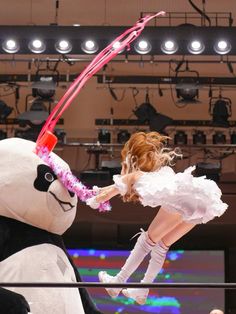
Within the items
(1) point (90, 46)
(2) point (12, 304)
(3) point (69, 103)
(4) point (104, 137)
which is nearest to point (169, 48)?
(1) point (90, 46)

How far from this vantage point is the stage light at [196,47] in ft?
24.1

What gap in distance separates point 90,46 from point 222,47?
4.53ft

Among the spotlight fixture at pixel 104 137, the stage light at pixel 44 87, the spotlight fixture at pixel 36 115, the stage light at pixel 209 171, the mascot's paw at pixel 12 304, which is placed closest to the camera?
the mascot's paw at pixel 12 304

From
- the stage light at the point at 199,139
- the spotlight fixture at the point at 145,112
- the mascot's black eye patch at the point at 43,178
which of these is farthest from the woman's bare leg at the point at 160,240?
the stage light at the point at 199,139

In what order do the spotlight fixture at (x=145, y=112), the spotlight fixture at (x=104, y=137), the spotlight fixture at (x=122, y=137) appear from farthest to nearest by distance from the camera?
the spotlight fixture at (x=122, y=137), the spotlight fixture at (x=104, y=137), the spotlight fixture at (x=145, y=112)

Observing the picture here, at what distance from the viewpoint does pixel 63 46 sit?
24.5 ft

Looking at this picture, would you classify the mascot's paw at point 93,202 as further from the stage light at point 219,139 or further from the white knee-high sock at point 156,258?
the stage light at point 219,139

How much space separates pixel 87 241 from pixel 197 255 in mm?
1363

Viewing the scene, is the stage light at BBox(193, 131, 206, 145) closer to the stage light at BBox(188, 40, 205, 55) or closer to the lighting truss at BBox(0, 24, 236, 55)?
the lighting truss at BBox(0, 24, 236, 55)

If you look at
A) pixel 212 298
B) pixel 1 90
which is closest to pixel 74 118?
pixel 1 90

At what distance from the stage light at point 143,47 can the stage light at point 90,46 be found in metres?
0.42

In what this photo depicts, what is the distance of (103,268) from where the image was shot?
8.46m

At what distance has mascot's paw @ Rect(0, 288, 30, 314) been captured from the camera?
2883mm

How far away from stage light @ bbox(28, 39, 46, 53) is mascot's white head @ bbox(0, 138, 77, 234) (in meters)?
4.27
